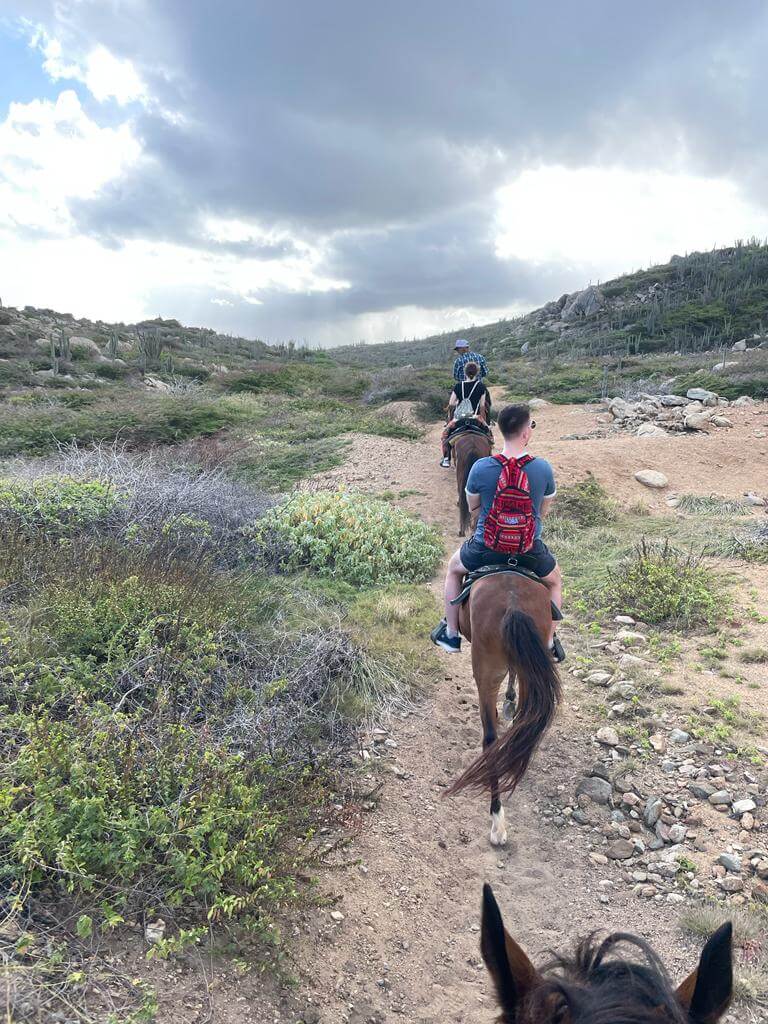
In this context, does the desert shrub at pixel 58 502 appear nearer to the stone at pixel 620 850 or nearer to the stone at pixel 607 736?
the stone at pixel 607 736

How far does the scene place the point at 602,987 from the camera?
4.48ft

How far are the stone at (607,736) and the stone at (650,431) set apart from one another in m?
11.8

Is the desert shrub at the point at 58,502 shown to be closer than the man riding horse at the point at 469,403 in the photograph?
Yes

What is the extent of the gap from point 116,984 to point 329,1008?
3.10 feet

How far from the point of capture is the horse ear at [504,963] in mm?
1418

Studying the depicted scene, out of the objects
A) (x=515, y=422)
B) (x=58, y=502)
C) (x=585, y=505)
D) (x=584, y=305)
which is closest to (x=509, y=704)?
(x=515, y=422)

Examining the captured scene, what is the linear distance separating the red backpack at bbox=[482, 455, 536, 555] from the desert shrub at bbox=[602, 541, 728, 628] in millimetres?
3083

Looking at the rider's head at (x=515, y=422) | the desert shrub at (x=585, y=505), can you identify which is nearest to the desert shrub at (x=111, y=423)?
the desert shrub at (x=585, y=505)

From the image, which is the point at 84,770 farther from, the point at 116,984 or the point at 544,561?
the point at 544,561

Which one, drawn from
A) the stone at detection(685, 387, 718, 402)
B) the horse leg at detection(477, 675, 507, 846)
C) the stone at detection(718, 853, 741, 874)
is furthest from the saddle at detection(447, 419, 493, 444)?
the stone at detection(685, 387, 718, 402)

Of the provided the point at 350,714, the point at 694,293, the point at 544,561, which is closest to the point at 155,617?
the point at 350,714

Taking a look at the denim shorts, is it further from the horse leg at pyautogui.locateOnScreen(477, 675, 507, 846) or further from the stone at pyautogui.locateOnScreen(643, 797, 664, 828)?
the stone at pyautogui.locateOnScreen(643, 797, 664, 828)

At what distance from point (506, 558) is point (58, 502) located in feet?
18.0

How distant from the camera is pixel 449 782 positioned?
13.9 feet
